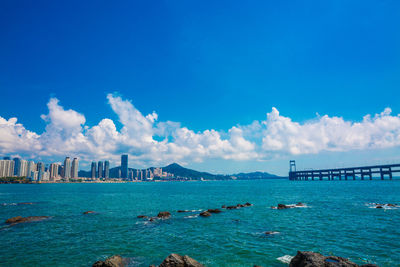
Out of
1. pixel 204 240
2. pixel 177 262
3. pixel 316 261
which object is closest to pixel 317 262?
pixel 316 261

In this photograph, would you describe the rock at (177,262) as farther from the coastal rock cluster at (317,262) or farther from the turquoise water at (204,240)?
the coastal rock cluster at (317,262)

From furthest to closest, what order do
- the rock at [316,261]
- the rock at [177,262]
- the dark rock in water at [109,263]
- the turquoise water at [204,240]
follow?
the turquoise water at [204,240]
the dark rock in water at [109,263]
the rock at [177,262]
the rock at [316,261]

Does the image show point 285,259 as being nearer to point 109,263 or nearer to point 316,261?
point 316,261

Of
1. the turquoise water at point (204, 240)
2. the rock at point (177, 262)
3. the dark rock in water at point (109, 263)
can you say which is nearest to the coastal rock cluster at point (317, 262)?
the turquoise water at point (204, 240)

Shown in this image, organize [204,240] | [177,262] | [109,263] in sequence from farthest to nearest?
[204,240] < [109,263] < [177,262]

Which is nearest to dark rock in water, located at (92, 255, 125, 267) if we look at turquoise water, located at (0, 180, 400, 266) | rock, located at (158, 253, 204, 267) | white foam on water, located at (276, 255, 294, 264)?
turquoise water, located at (0, 180, 400, 266)

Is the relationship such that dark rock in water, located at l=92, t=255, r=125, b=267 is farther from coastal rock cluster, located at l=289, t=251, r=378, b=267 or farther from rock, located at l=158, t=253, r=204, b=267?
coastal rock cluster, located at l=289, t=251, r=378, b=267

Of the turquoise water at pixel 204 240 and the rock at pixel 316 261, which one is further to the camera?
the turquoise water at pixel 204 240

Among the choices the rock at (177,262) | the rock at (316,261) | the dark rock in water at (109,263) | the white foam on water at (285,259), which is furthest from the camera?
the white foam on water at (285,259)

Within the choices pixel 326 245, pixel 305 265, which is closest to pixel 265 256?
pixel 305 265

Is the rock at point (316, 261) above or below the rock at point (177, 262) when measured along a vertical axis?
above

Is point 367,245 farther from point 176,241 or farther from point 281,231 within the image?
point 176,241

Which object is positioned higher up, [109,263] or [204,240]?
[109,263]

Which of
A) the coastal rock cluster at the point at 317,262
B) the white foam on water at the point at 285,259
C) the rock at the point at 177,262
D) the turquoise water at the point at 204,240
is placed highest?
the coastal rock cluster at the point at 317,262
